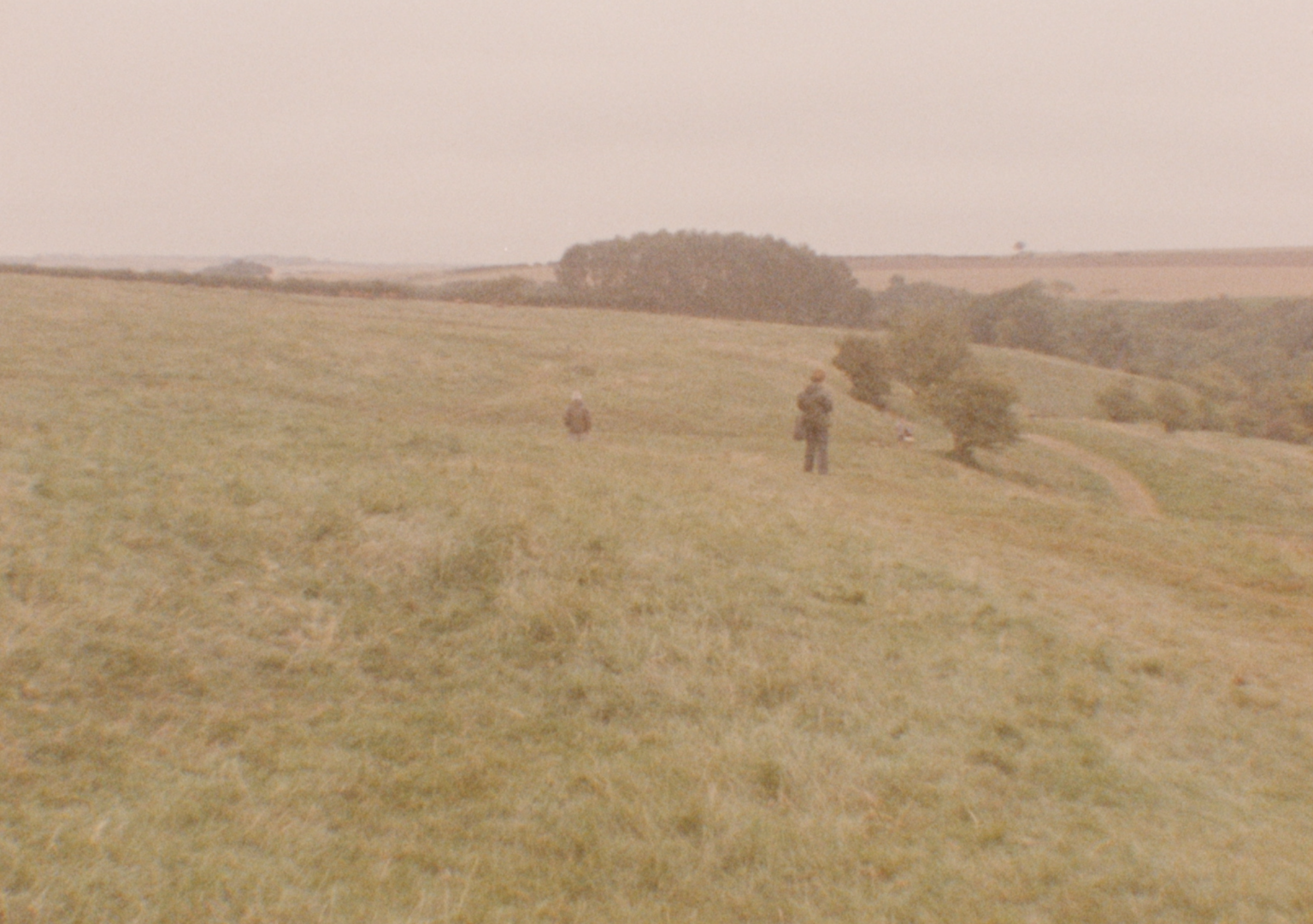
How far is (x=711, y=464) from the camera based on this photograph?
18516 mm

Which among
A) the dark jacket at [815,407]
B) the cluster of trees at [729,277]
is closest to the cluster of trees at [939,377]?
the dark jacket at [815,407]

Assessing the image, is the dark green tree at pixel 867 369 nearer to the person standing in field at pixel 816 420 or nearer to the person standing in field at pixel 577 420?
the person standing in field at pixel 816 420

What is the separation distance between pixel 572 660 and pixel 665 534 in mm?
3143

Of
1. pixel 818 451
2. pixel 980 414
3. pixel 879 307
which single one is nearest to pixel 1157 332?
pixel 879 307

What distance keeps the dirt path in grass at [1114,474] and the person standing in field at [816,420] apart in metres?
12.1

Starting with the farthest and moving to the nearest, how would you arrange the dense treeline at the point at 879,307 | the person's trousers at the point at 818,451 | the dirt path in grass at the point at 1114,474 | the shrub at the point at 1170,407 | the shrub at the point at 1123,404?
1. the dense treeline at the point at 879,307
2. the shrub at the point at 1123,404
3. the shrub at the point at 1170,407
4. the dirt path in grass at the point at 1114,474
5. the person's trousers at the point at 818,451

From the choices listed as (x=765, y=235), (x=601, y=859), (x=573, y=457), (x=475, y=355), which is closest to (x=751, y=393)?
(x=475, y=355)

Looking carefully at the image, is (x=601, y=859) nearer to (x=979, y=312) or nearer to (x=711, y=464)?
(x=711, y=464)

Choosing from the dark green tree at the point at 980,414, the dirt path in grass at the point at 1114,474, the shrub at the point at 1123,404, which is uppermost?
the dark green tree at the point at 980,414

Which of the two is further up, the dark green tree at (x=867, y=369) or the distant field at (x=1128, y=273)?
the distant field at (x=1128, y=273)

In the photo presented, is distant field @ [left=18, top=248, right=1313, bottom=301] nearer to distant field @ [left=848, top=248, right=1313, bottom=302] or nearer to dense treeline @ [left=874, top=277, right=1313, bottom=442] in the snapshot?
distant field @ [left=848, top=248, right=1313, bottom=302]

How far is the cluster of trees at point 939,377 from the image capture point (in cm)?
2977

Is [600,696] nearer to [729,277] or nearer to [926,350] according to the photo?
[926,350]

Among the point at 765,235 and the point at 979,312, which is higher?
the point at 765,235
